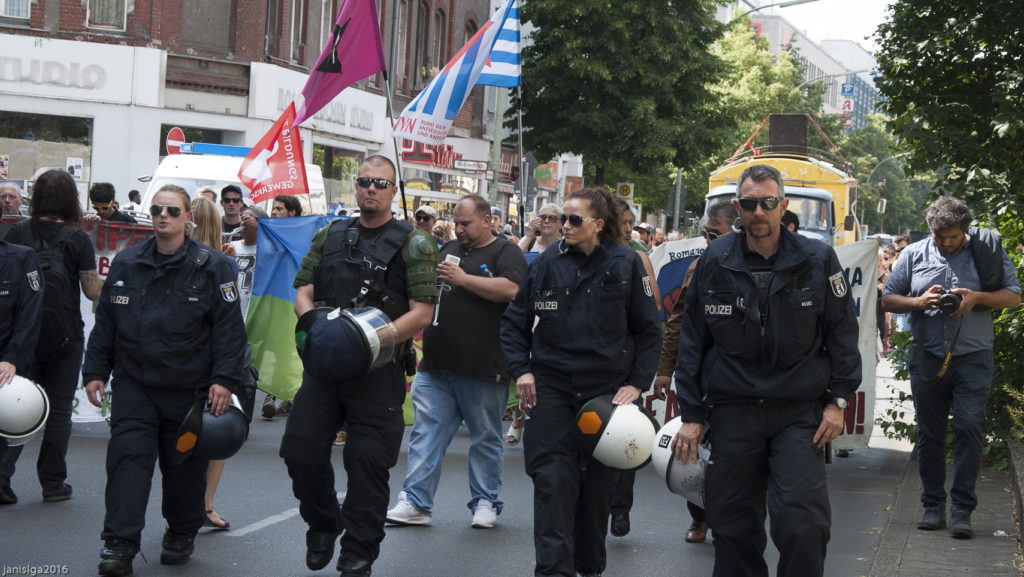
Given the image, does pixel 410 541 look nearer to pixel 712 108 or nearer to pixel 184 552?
pixel 184 552

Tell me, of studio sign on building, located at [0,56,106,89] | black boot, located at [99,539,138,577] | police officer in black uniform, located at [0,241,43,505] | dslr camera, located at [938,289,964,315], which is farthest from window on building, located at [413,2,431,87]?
black boot, located at [99,539,138,577]

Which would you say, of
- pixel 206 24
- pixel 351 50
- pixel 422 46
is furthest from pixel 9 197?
pixel 422 46

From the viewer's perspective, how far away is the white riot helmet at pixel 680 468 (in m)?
5.53

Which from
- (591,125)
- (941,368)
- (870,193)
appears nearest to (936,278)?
(941,368)

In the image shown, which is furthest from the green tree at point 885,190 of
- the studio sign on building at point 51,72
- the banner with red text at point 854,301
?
the banner with red text at point 854,301

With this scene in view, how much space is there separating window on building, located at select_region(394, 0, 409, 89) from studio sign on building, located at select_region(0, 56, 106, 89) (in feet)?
37.5

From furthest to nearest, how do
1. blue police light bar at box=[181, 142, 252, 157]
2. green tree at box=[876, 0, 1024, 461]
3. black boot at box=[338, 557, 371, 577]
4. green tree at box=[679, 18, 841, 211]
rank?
green tree at box=[679, 18, 841, 211]
blue police light bar at box=[181, 142, 252, 157]
green tree at box=[876, 0, 1024, 461]
black boot at box=[338, 557, 371, 577]

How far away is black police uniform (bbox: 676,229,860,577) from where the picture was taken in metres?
5.20

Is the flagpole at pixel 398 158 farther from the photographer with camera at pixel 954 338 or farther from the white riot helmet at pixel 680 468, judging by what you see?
the photographer with camera at pixel 954 338

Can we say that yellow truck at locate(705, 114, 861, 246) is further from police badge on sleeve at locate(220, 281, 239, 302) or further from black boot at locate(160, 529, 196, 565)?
black boot at locate(160, 529, 196, 565)

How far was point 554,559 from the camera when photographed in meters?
6.00

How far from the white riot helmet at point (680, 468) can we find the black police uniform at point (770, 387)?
12cm

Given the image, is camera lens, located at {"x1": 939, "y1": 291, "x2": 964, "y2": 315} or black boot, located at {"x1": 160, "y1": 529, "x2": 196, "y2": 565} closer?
black boot, located at {"x1": 160, "y1": 529, "x2": 196, "y2": 565}

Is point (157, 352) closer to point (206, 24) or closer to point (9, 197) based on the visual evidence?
point (9, 197)
